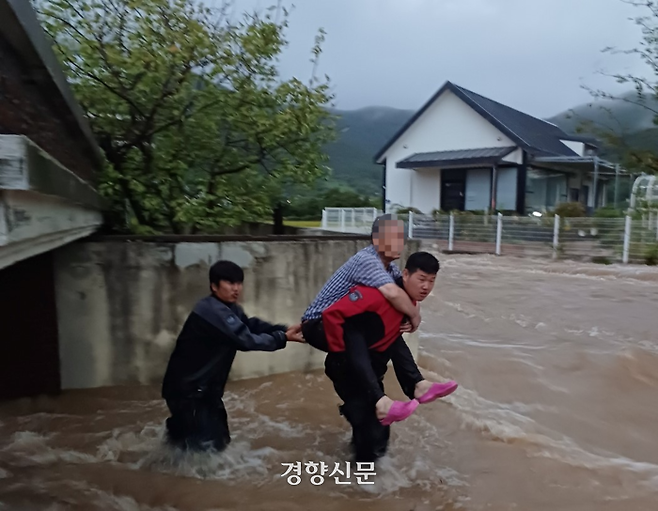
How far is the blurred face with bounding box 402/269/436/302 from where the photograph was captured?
3.20m

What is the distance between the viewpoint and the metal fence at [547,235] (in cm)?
1723

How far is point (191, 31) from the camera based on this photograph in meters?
6.89

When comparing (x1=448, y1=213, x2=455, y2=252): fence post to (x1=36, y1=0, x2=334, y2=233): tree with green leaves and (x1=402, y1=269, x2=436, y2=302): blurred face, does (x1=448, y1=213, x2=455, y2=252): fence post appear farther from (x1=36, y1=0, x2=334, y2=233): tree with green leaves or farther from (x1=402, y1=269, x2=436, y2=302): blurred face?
(x1=402, y1=269, x2=436, y2=302): blurred face

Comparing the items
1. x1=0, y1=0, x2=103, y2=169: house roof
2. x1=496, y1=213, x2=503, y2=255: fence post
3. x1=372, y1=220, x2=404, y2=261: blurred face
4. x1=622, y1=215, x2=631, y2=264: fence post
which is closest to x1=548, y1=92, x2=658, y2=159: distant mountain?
x1=622, y1=215, x2=631, y2=264: fence post

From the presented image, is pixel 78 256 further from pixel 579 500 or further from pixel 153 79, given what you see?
pixel 579 500

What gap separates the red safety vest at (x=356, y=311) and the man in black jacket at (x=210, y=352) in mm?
488

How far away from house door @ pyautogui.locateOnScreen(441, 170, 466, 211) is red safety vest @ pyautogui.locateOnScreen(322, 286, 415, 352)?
2360 cm

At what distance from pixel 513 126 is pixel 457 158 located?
3.35m

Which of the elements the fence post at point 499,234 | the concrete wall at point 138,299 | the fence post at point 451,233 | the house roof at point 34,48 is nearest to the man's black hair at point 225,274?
the house roof at point 34,48

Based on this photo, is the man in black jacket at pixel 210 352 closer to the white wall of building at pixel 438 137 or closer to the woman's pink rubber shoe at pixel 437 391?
the woman's pink rubber shoe at pixel 437 391

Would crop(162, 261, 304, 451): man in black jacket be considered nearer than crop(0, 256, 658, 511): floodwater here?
Yes

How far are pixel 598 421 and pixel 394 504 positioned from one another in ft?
8.46

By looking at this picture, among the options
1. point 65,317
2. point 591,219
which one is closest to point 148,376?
point 65,317

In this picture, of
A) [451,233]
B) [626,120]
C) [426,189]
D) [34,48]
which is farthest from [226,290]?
[426,189]
